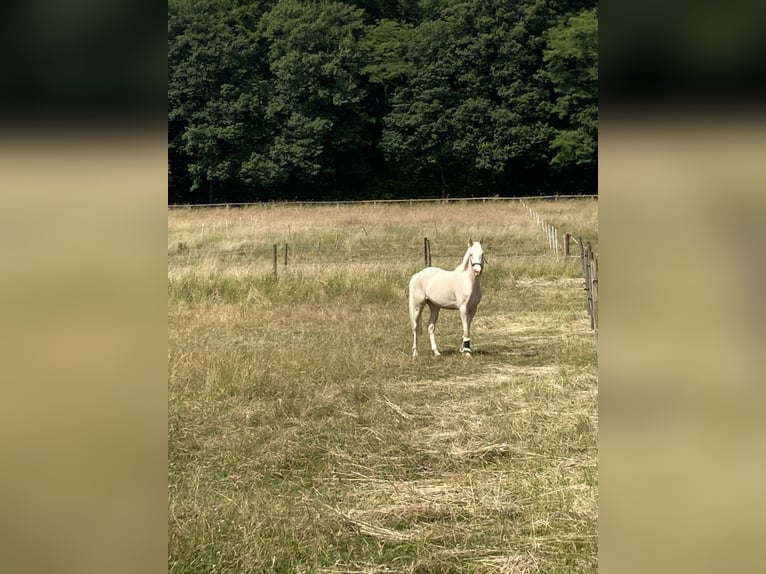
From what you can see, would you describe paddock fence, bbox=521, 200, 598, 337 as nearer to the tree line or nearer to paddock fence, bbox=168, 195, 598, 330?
paddock fence, bbox=168, 195, 598, 330

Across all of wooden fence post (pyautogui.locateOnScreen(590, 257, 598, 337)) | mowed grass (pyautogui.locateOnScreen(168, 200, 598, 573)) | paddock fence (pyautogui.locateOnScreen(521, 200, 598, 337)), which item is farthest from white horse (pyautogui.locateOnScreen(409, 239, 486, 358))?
wooden fence post (pyautogui.locateOnScreen(590, 257, 598, 337))

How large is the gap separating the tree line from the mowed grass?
108ft

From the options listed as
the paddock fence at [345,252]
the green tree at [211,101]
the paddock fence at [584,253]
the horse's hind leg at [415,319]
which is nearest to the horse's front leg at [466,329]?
the horse's hind leg at [415,319]

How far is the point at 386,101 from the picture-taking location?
51094mm

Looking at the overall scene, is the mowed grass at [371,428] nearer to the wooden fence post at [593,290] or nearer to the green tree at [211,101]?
the wooden fence post at [593,290]

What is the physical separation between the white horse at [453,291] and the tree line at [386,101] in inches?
1431

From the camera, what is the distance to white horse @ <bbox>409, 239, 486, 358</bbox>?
911cm

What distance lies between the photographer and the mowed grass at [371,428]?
3904 mm

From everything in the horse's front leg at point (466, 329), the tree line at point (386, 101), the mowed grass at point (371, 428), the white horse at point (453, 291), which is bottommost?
the mowed grass at point (371, 428)

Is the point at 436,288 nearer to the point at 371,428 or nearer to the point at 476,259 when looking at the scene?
the point at 476,259

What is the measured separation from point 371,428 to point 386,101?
1851 inches

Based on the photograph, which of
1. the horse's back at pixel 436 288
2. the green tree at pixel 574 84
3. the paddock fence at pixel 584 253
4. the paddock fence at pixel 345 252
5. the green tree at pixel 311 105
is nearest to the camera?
the horse's back at pixel 436 288

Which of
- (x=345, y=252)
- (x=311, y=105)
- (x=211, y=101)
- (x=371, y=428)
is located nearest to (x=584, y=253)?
(x=345, y=252)
